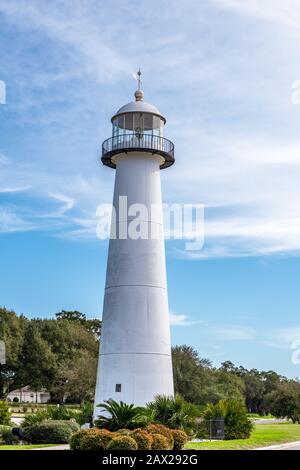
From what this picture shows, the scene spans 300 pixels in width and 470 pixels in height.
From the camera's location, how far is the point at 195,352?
65.5 meters

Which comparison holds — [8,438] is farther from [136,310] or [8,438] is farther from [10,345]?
[10,345]

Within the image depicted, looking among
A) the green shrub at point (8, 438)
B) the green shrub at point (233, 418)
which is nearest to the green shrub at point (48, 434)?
the green shrub at point (8, 438)

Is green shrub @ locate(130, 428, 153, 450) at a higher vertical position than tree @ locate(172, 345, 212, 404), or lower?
lower

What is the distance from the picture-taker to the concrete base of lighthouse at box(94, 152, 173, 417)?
30.7 metres

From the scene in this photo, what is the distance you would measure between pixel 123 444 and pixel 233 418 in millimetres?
12641

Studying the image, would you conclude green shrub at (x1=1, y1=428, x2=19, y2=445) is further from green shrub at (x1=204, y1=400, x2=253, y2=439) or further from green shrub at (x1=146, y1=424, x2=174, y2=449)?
green shrub at (x1=204, y1=400, x2=253, y2=439)

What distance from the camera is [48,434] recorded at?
2833 centimetres

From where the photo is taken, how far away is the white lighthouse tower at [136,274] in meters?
30.8

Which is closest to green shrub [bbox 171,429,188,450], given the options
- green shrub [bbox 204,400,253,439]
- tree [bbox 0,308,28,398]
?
green shrub [bbox 204,400,253,439]

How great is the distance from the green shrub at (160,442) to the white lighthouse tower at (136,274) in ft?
25.9

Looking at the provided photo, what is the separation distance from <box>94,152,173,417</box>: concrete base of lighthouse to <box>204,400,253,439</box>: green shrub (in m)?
2.42

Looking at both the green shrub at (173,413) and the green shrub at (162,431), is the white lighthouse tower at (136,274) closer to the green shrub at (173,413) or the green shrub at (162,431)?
the green shrub at (173,413)
